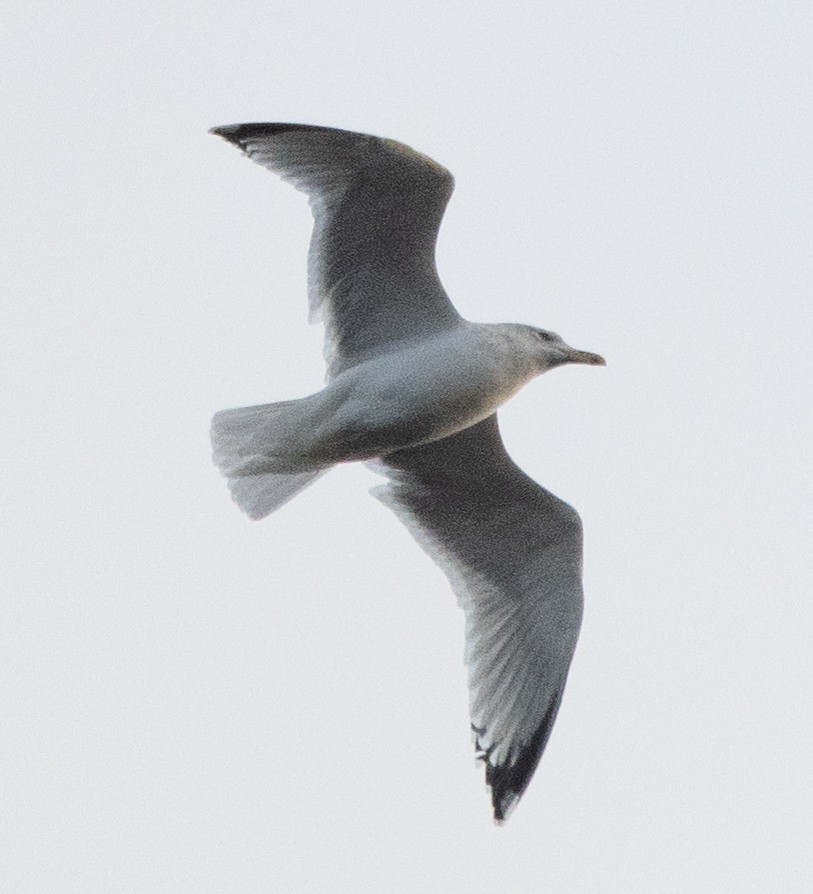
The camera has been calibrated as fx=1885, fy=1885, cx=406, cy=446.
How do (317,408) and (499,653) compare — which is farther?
(499,653)

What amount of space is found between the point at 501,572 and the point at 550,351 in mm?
919

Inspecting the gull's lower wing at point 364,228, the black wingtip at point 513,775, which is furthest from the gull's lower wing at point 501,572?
the gull's lower wing at point 364,228

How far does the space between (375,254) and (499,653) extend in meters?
1.60

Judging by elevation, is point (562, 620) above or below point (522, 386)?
below

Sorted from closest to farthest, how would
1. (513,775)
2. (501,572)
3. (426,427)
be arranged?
(426,427) < (513,775) < (501,572)

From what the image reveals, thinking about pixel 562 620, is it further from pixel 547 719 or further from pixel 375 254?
pixel 375 254

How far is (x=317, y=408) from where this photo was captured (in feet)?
22.1

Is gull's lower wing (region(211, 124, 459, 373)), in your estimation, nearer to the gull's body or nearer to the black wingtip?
the gull's body

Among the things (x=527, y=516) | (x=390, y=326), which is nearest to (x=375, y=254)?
(x=390, y=326)

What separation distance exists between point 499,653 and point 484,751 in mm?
394

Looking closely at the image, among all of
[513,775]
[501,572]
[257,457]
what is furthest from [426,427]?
[513,775]

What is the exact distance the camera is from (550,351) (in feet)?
23.2

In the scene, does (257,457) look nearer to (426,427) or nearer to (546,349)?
(426,427)

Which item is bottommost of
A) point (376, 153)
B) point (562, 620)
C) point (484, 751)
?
point (484, 751)
